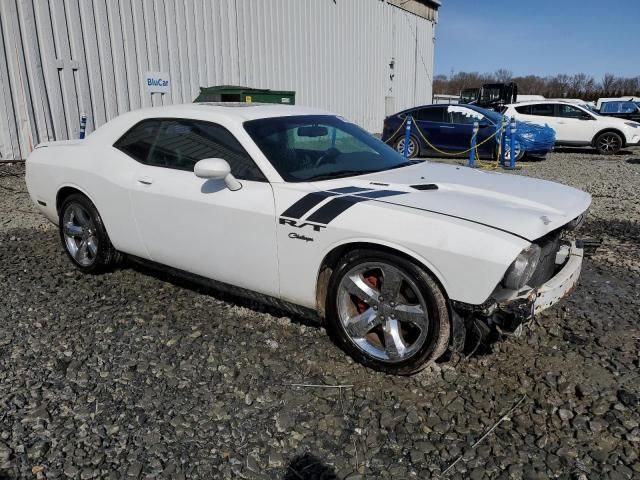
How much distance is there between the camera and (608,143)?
1443cm

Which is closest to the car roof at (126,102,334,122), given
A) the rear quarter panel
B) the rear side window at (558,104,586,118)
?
the rear quarter panel

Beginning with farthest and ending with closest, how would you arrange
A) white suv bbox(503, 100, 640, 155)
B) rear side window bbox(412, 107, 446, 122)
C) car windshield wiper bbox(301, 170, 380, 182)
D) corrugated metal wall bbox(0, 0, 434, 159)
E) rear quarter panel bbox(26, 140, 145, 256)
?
1. white suv bbox(503, 100, 640, 155)
2. rear side window bbox(412, 107, 446, 122)
3. corrugated metal wall bbox(0, 0, 434, 159)
4. rear quarter panel bbox(26, 140, 145, 256)
5. car windshield wiper bbox(301, 170, 380, 182)

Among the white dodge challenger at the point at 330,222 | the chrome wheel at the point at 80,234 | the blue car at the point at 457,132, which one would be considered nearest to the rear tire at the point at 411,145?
the blue car at the point at 457,132

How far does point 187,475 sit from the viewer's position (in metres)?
2.23

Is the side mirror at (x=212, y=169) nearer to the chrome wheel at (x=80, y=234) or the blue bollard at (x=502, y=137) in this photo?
the chrome wheel at (x=80, y=234)

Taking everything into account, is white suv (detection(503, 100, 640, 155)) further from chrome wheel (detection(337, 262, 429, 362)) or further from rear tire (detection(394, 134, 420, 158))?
chrome wheel (detection(337, 262, 429, 362))

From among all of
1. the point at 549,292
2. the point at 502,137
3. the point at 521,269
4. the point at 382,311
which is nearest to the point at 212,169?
the point at 382,311

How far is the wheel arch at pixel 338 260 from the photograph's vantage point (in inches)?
105

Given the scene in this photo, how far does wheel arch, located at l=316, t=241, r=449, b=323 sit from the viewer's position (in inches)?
105

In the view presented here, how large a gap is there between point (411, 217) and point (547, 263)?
90 centimetres

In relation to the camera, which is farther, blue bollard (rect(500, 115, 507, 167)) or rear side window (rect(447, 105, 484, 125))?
rear side window (rect(447, 105, 484, 125))

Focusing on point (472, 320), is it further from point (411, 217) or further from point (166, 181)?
point (166, 181)

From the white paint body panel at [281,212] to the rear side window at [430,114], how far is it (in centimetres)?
919

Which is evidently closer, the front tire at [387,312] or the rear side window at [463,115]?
the front tire at [387,312]
